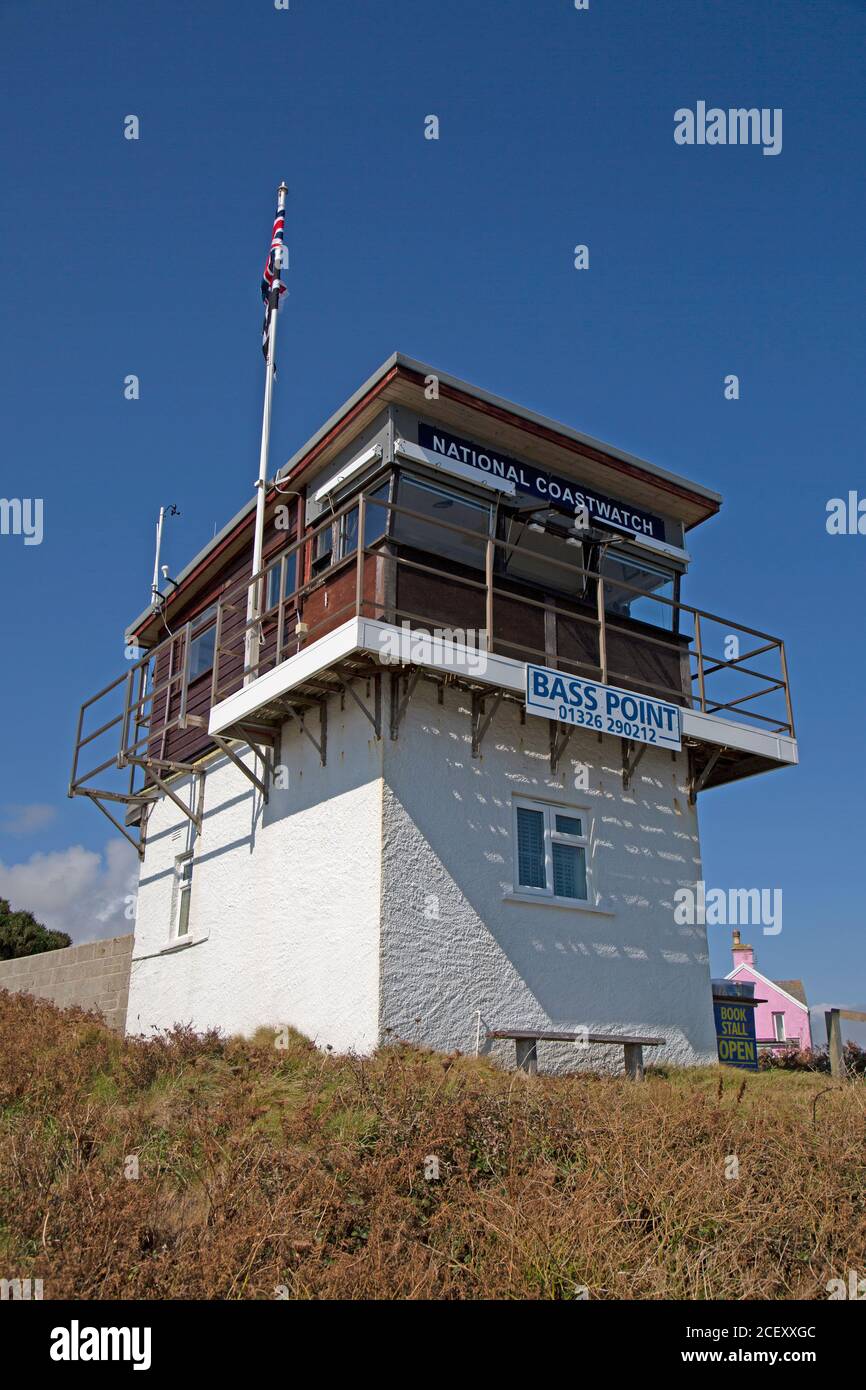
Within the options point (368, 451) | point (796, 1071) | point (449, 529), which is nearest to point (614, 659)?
point (449, 529)

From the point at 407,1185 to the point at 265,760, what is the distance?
7.23 m

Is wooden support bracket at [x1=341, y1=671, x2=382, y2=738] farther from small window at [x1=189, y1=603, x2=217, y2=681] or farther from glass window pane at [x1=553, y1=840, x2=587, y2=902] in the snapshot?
small window at [x1=189, y1=603, x2=217, y2=681]

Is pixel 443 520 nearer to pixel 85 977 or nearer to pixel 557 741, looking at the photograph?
pixel 557 741

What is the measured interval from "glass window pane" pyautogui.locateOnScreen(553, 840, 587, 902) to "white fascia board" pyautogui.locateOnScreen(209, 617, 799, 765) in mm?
1971

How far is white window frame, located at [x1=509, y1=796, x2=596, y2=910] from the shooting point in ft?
43.0

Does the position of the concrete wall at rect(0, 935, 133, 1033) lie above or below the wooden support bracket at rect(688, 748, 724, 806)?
below

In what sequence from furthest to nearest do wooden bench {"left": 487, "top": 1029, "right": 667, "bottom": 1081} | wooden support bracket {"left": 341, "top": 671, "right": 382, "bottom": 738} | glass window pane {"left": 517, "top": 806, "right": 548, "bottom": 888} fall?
glass window pane {"left": 517, "top": 806, "right": 548, "bottom": 888} < wooden support bracket {"left": 341, "top": 671, "right": 382, "bottom": 738} < wooden bench {"left": 487, "top": 1029, "right": 667, "bottom": 1081}

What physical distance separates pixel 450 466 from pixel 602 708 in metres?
3.35

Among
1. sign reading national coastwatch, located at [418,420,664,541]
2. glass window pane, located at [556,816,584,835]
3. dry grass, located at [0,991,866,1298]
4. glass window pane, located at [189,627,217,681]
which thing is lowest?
dry grass, located at [0,991,866,1298]

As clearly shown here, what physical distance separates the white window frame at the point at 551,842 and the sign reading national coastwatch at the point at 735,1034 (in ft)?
8.75

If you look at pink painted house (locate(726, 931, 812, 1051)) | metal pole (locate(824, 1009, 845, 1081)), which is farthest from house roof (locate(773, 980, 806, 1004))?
metal pole (locate(824, 1009, 845, 1081))
